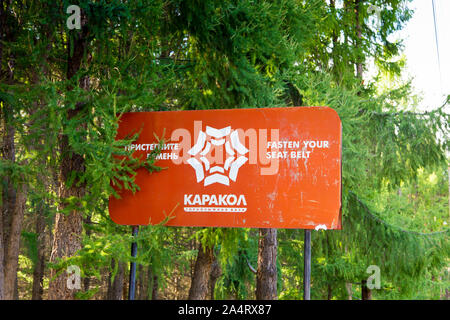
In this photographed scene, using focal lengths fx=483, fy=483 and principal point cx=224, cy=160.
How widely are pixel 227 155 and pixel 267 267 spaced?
6149mm

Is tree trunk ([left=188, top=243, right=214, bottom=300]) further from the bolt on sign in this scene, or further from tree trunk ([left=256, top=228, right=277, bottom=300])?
the bolt on sign

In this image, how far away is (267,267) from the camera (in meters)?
10.9

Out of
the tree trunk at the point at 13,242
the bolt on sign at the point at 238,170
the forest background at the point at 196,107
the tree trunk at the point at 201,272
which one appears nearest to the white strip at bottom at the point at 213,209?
the bolt on sign at the point at 238,170

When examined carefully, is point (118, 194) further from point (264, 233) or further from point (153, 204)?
point (264, 233)

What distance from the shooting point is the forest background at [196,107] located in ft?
17.5

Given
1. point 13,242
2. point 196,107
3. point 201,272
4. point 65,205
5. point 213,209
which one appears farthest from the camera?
point 13,242

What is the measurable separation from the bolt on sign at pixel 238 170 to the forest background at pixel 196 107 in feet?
0.73

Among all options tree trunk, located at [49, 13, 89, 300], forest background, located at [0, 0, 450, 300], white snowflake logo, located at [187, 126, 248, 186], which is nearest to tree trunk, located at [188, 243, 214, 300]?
forest background, located at [0, 0, 450, 300]

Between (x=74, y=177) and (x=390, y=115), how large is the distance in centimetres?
670

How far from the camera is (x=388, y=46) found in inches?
511

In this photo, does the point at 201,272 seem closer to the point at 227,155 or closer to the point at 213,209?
the point at 213,209

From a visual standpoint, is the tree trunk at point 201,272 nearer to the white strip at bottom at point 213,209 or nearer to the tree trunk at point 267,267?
the tree trunk at point 267,267

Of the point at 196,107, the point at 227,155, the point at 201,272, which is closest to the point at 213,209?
the point at 227,155
